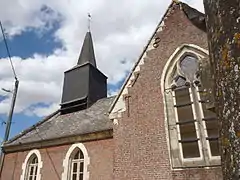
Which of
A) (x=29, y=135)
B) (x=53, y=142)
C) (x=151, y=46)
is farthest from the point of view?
(x=29, y=135)

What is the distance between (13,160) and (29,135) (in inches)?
60.5

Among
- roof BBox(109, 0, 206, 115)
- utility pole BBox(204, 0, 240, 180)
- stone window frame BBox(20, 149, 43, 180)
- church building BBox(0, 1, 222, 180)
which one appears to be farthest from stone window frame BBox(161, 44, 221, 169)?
stone window frame BBox(20, 149, 43, 180)

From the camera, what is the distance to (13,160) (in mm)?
12789

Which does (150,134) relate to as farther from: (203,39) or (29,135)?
(29,135)

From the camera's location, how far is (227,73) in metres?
0.96

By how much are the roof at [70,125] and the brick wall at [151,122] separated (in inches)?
57.4

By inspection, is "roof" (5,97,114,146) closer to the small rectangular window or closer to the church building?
the church building

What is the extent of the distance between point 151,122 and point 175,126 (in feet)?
2.74

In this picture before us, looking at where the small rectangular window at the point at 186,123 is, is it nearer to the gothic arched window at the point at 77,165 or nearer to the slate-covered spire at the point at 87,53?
the gothic arched window at the point at 77,165

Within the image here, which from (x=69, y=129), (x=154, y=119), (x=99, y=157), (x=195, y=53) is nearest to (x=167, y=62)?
(x=195, y=53)

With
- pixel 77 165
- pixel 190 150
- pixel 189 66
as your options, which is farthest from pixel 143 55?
pixel 77 165

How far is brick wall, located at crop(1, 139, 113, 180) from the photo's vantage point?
969cm

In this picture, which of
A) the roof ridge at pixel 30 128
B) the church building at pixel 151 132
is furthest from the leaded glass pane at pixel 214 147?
the roof ridge at pixel 30 128

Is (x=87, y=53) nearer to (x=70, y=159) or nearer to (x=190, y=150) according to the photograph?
(x=70, y=159)
